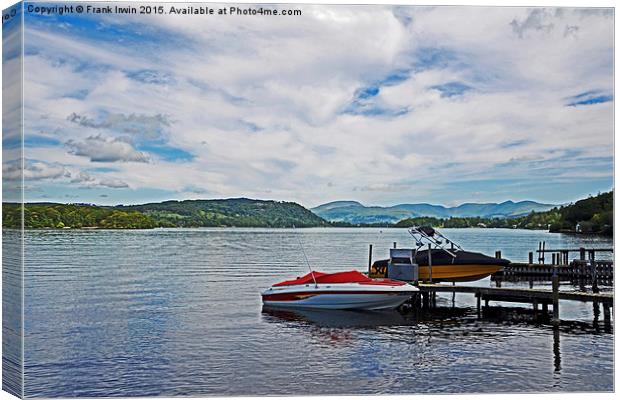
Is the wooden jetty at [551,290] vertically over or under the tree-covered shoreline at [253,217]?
under

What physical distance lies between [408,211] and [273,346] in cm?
385

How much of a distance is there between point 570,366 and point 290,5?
26.1ft

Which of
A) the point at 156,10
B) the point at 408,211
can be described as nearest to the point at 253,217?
the point at 408,211

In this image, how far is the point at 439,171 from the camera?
45.5 ft

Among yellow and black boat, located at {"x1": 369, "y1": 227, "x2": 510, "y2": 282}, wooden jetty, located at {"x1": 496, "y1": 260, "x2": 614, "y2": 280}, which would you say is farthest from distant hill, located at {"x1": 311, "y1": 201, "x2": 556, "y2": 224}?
yellow and black boat, located at {"x1": 369, "y1": 227, "x2": 510, "y2": 282}

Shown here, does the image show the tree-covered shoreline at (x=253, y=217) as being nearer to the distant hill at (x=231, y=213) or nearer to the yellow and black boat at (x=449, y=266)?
the distant hill at (x=231, y=213)

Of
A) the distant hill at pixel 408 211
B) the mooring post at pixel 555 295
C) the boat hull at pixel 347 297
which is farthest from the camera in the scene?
the boat hull at pixel 347 297

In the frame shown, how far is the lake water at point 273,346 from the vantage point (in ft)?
39.0

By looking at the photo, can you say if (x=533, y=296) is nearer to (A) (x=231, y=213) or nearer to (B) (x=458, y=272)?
(B) (x=458, y=272)

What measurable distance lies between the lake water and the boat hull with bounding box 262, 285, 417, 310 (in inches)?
11.1

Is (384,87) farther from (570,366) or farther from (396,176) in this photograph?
(570,366)

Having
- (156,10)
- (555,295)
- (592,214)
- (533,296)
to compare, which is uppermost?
(156,10)

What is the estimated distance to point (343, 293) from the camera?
20.9m

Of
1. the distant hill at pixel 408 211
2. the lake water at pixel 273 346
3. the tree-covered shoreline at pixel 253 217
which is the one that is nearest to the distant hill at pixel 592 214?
the tree-covered shoreline at pixel 253 217
